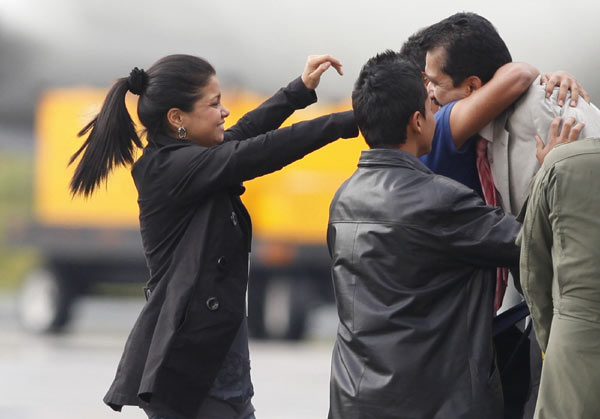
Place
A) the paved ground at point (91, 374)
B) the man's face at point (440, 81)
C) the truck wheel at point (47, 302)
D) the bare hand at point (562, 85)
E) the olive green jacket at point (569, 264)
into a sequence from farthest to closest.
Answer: the truck wheel at point (47, 302), the paved ground at point (91, 374), the man's face at point (440, 81), the bare hand at point (562, 85), the olive green jacket at point (569, 264)

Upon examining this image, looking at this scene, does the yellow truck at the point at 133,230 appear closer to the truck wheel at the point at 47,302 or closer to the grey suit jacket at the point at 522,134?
the truck wheel at the point at 47,302

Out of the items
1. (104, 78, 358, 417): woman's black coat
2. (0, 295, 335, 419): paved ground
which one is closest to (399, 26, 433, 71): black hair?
(104, 78, 358, 417): woman's black coat

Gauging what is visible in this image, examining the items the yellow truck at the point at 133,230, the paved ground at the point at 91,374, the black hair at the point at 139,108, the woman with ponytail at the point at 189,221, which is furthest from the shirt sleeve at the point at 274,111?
the yellow truck at the point at 133,230

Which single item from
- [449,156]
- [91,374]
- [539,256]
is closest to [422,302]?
[539,256]

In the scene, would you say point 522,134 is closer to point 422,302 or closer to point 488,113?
point 488,113

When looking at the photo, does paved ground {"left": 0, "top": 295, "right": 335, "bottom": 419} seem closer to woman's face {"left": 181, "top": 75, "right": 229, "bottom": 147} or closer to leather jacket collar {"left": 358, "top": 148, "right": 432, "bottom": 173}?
woman's face {"left": 181, "top": 75, "right": 229, "bottom": 147}

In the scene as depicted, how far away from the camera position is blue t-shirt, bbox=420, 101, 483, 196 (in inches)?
103

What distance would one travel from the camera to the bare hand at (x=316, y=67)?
2.83 m

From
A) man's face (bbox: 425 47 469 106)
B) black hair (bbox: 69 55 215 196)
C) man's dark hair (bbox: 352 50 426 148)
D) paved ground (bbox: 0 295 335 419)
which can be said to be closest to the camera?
man's dark hair (bbox: 352 50 426 148)

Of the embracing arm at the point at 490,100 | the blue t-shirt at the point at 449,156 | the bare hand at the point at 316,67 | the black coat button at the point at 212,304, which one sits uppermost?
the bare hand at the point at 316,67

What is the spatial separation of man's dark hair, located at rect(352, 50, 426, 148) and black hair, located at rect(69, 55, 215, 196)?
0.50m

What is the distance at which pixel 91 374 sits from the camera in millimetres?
8758

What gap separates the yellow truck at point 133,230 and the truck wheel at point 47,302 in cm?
1

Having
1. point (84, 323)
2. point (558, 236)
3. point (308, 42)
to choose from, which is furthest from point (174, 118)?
point (84, 323)
